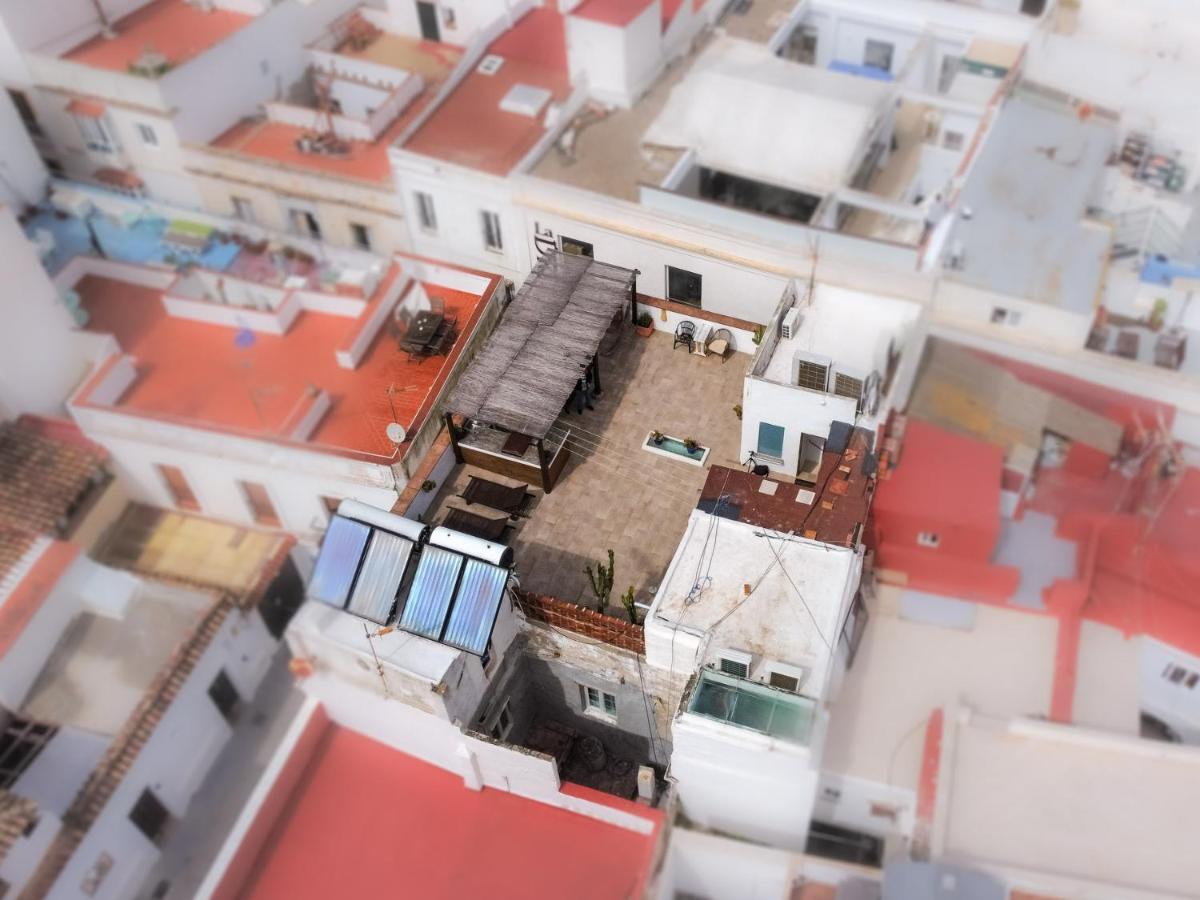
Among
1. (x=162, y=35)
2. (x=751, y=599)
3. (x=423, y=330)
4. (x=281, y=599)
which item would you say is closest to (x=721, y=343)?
(x=751, y=599)

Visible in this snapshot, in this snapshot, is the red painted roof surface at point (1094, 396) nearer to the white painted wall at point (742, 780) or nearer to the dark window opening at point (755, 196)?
the dark window opening at point (755, 196)

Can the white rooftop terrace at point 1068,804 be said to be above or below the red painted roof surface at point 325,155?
below

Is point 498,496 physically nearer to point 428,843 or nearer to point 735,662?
point 735,662

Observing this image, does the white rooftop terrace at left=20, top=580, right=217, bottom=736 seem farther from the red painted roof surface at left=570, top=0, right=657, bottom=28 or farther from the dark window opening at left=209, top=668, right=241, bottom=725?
the red painted roof surface at left=570, top=0, right=657, bottom=28

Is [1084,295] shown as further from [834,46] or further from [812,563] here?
[812,563]

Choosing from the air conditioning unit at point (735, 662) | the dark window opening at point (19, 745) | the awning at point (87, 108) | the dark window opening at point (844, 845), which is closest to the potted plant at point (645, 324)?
the air conditioning unit at point (735, 662)

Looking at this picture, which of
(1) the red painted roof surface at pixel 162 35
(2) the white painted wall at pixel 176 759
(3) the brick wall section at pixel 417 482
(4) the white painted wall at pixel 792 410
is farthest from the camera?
(1) the red painted roof surface at pixel 162 35

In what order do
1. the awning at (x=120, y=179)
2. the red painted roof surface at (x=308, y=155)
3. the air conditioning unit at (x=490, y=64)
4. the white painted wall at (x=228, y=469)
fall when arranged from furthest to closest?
the awning at (x=120, y=179) < the air conditioning unit at (x=490, y=64) < the red painted roof surface at (x=308, y=155) < the white painted wall at (x=228, y=469)
